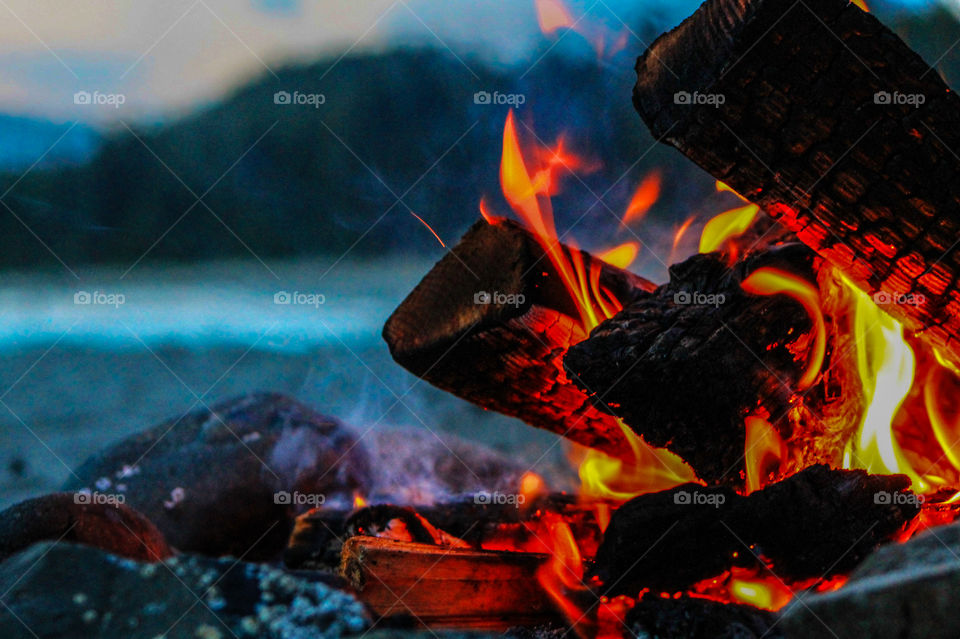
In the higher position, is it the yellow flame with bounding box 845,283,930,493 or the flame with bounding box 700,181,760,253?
the flame with bounding box 700,181,760,253

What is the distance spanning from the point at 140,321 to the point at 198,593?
4.39 meters

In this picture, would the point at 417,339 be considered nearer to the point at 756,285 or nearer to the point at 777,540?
the point at 756,285

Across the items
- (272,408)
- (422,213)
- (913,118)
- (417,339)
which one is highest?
(422,213)

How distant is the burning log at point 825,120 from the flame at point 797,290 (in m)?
0.26

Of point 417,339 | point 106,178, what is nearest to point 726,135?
point 417,339

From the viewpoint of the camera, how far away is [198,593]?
1799 mm

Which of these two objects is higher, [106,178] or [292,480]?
[106,178]

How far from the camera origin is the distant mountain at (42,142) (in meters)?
4.89

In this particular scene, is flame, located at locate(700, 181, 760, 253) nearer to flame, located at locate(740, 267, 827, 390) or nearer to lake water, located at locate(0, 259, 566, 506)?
flame, located at locate(740, 267, 827, 390)

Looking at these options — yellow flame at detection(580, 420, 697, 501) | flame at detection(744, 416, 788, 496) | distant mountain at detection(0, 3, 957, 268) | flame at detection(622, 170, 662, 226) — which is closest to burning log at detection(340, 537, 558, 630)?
yellow flame at detection(580, 420, 697, 501)

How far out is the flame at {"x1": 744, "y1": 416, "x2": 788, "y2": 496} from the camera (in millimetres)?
2176

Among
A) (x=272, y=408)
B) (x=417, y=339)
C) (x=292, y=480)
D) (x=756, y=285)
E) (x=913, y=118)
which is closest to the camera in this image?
(x=913, y=118)

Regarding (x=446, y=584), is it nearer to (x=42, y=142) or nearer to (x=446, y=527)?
(x=446, y=527)

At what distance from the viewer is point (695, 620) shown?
5.69ft
